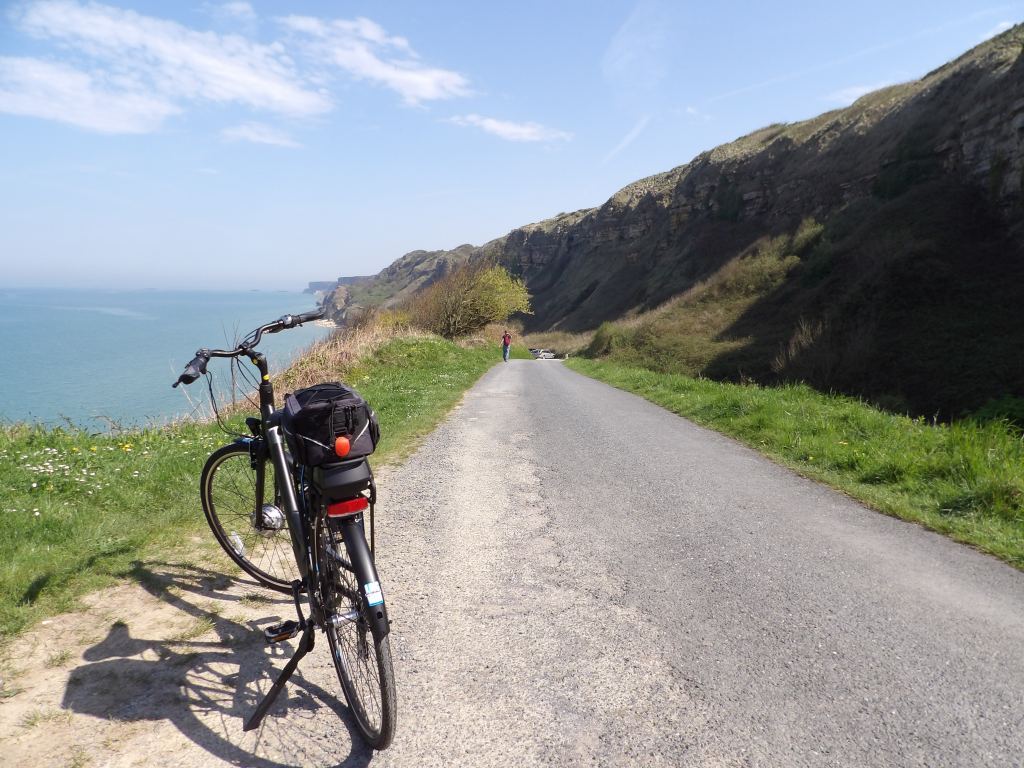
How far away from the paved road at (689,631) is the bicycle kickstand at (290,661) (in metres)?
0.54

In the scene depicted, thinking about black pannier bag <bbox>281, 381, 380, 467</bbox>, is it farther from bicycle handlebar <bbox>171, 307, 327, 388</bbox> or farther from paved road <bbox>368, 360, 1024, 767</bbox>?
paved road <bbox>368, 360, 1024, 767</bbox>

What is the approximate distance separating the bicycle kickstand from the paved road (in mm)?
A: 544

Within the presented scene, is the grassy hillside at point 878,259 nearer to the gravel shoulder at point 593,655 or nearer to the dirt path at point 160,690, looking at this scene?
the gravel shoulder at point 593,655

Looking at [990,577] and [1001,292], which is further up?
[1001,292]

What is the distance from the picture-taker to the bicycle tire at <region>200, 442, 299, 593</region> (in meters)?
3.97

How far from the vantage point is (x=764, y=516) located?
5.61 metres

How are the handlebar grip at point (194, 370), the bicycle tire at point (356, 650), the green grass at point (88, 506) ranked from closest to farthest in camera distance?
the bicycle tire at point (356, 650), the handlebar grip at point (194, 370), the green grass at point (88, 506)

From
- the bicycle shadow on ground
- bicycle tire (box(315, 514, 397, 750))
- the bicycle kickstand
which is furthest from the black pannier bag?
the bicycle shadow on ground

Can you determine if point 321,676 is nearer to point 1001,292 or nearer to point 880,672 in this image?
point 880,672

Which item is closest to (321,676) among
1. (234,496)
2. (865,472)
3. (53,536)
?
Answer: (234,496)

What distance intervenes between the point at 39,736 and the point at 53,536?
2.31 meters

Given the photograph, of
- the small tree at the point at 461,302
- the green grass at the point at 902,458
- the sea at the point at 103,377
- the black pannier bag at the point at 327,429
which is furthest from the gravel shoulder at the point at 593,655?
the small tree at the point at 461,302

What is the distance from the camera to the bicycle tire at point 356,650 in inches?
92.6

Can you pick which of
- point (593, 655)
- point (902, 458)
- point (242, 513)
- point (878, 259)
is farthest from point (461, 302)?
point (593, 655)
